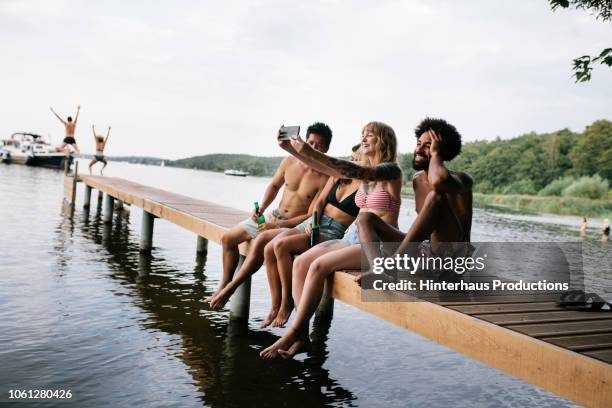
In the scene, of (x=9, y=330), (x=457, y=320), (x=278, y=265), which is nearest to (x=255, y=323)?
(x=278, y=265)

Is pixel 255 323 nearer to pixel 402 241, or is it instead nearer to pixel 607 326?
pixel 402 241

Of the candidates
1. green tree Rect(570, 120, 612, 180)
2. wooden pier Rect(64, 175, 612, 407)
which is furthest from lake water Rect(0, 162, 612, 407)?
A: green tree Rect(570, 120, 612, 180)

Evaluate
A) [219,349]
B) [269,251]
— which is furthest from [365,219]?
[219,349]

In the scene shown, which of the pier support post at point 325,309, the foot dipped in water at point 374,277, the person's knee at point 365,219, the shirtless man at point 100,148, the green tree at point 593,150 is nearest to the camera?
the foot dipped in water at point 374,277

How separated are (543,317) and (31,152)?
207 ft

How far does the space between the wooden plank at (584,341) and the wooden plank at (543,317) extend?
12.3 inches

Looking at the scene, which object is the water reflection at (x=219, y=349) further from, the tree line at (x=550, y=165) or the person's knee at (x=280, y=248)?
the tree line at (x=550, y=165)

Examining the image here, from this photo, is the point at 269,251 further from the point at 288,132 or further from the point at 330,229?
the point at 288,132

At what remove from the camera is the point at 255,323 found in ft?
23.7

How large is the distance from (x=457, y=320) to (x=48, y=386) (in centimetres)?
350

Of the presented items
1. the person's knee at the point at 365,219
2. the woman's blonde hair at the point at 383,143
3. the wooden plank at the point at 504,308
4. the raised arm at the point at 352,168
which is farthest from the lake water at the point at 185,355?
the woman's blonde hair at the point at 383,143

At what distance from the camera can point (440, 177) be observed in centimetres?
365

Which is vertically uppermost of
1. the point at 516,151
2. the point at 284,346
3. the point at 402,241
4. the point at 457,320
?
the point at 516,151

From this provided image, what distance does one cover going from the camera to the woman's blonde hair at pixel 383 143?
4.41 m
